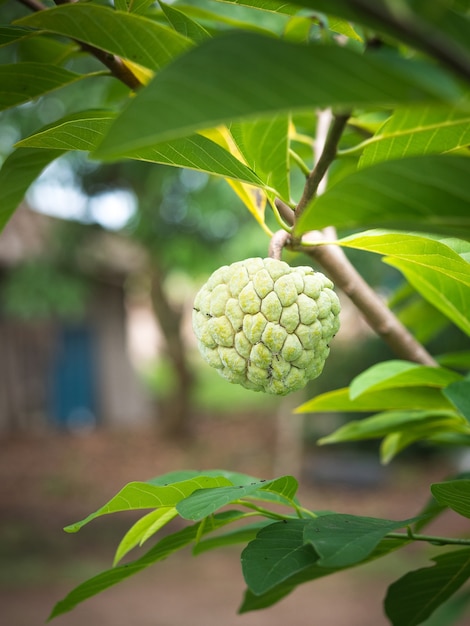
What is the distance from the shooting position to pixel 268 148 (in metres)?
0.78

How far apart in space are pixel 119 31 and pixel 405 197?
43 centimetres

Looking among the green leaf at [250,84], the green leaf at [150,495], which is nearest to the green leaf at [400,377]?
the green leaf at [150,495]

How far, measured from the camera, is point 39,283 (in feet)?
30.8

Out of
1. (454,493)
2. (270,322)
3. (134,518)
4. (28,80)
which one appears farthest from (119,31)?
(134,518)

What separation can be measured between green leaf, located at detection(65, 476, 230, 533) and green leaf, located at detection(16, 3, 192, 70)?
0.50m

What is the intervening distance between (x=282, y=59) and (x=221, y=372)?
0.55 metres

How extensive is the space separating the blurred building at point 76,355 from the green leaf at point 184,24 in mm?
9460

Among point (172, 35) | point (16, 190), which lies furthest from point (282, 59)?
point (16, 190)

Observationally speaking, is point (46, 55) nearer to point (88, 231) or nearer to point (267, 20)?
point (267, 20)

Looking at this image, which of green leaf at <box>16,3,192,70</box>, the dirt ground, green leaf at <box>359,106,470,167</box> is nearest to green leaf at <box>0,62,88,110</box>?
green leaf at <box>16,3,192,70</box>

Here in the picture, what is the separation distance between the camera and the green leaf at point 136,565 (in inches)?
37.5

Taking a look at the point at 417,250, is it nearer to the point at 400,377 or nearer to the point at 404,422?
the point at 400,377

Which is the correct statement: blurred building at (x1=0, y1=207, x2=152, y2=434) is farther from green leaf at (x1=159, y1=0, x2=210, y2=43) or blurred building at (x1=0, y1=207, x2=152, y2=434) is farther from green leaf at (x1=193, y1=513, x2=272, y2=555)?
green leaf at (x1=159, y1=0, x2=210, y2=43)

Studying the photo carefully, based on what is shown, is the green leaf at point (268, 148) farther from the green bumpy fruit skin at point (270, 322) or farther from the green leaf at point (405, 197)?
the green leaf at point (405, 197)
